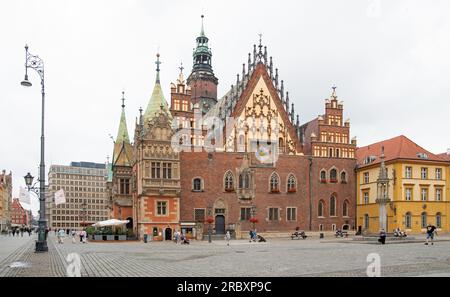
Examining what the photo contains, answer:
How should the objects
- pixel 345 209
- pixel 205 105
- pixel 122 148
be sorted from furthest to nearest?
1. pixel 205 105
2. pixel 122 148
3. pixel 345 209

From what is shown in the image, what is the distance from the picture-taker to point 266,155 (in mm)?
52188

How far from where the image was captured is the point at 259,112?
52500mm

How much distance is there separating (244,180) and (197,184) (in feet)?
19.0

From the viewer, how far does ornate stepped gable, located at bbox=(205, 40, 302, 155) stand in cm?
5141

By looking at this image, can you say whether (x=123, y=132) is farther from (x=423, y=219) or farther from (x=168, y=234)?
(x=423, y=219)

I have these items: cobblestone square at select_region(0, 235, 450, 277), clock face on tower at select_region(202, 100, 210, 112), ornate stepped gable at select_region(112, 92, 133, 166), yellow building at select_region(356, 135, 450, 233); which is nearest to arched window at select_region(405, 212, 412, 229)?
yellow building at select_region(356, 135, 450, 233)

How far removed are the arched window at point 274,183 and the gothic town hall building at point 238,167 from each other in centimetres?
13

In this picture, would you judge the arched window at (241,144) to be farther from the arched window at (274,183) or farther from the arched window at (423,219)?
the arched window at (423,219)

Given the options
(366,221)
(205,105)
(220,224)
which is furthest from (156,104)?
(366,221)

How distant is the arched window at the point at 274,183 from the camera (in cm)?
5225

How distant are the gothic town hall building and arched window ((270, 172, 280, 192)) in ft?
0.43

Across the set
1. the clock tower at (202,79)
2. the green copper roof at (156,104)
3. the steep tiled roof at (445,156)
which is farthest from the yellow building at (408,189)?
the clock tower at (202,79)
